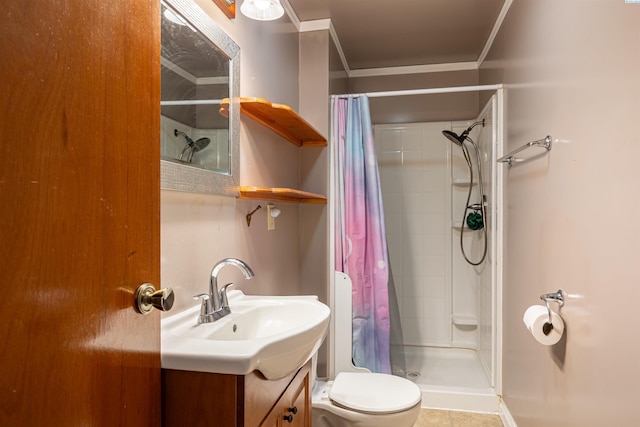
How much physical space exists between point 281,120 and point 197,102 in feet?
2.03

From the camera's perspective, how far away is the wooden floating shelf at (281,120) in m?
1.57

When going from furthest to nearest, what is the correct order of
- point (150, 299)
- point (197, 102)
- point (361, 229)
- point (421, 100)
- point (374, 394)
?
point (421, 100)
point (361, 229)
point (374, 394)
point (197, 102)
point (150, 299)

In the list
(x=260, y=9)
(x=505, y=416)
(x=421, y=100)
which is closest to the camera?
(x=260, y=9)

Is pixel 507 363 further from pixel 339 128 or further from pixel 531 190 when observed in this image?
pixel 339 128

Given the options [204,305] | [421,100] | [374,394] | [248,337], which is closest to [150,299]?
[204,305]

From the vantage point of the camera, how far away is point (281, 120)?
6.16ft

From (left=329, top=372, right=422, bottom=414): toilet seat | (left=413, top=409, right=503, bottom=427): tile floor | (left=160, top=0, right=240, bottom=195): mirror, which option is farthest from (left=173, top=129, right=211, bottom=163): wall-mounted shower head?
(left=413, top=409, right=503, bottom=427): tile floor

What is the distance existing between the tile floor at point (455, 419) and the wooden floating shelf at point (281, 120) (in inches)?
69.9

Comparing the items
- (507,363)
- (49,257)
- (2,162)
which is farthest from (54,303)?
(507,363)

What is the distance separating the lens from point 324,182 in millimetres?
2432

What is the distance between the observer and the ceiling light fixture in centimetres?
146

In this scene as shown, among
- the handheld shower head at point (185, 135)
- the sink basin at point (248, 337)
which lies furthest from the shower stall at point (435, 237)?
the handheld shower head at point (185, 135)

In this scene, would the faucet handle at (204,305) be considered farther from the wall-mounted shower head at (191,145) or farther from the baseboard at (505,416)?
the baseboard at (505,416)

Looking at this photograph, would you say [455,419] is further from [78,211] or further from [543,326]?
[78,211]
